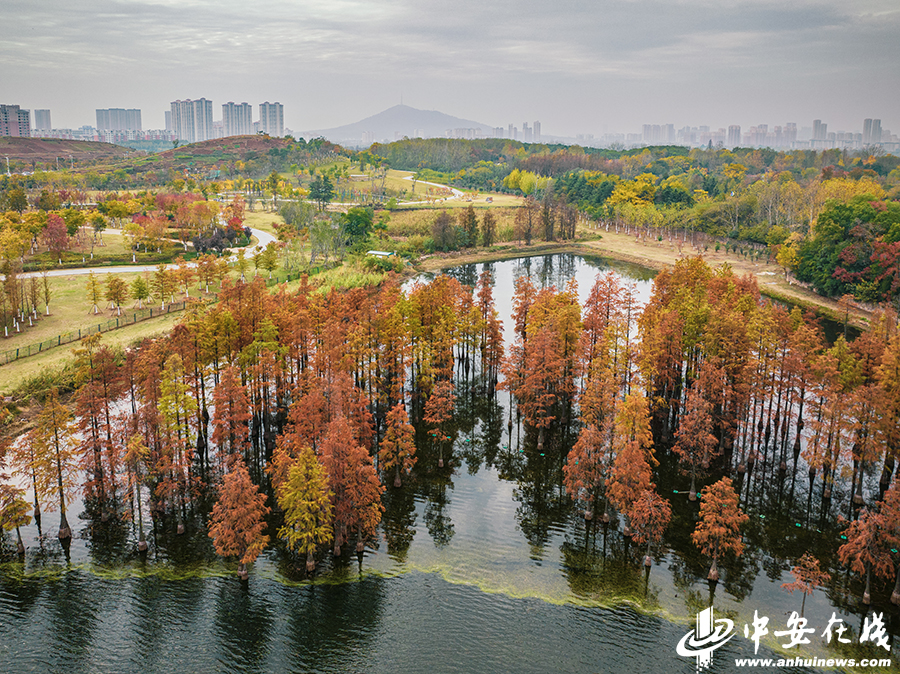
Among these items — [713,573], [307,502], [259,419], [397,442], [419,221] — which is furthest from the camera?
[419,221]

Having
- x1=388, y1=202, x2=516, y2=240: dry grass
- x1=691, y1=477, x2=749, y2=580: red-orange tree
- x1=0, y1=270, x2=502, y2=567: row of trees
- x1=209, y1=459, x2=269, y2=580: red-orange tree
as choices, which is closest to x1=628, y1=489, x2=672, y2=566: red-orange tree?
x1=691, y1=477, x2=749, y2=580: red-orange tree

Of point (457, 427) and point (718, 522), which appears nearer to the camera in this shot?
point (718, 522)

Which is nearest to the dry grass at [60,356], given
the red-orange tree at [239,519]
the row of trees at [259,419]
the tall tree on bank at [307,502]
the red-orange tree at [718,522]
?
the row of trees at [259,419]

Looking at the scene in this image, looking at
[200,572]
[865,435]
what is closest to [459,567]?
[200,572]

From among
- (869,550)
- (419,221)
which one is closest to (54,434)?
(869,550)

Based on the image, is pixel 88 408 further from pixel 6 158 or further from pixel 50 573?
pixel 6 158

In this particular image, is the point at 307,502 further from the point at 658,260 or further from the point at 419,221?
the point at 419,221

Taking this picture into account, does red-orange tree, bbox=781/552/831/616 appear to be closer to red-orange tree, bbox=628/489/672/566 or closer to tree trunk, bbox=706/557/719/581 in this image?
tree trunk, bbox=706/557/719/581
